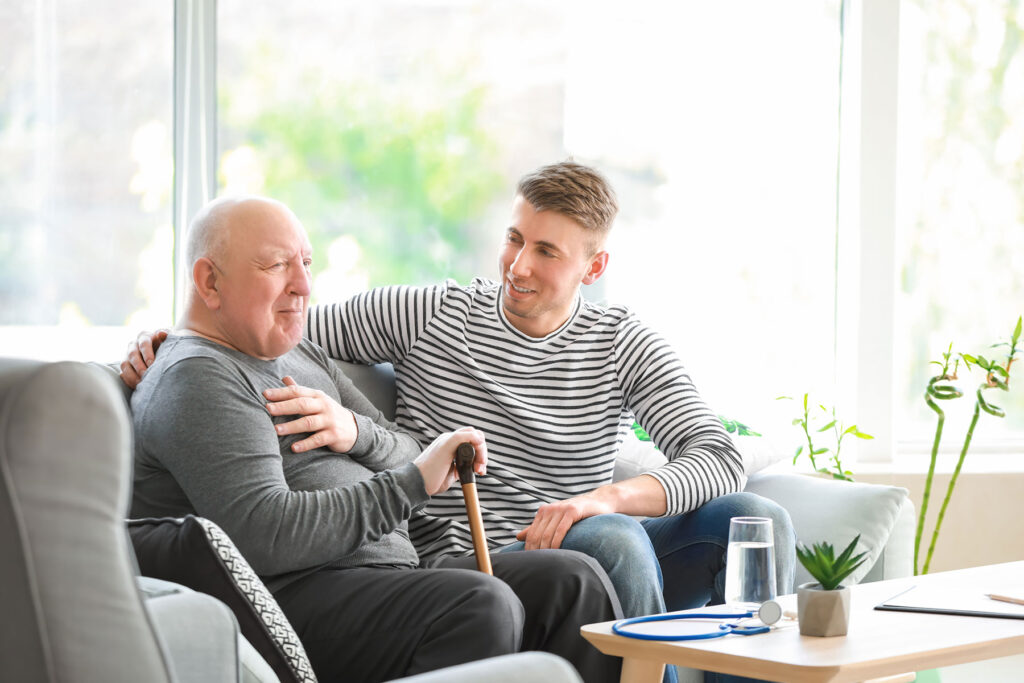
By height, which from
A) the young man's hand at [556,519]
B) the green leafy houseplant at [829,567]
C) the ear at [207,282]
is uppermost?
the ear at [207,282]

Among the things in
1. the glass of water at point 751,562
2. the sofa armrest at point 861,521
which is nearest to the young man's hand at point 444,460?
the glass of water at point 751,562

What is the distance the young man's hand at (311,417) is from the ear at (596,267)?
0.76 m

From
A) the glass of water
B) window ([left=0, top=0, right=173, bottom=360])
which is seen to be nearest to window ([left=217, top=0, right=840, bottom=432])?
window ([left=0, top=0, right=173, bottom=360])

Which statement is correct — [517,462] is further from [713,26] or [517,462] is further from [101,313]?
[713,26]

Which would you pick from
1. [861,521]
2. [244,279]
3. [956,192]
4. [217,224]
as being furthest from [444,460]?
[956,192]

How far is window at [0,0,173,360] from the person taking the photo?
11.0 feet

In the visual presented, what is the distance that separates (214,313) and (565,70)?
213 centimetres

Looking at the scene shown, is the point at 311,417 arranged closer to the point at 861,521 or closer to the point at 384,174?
the point at 861,521

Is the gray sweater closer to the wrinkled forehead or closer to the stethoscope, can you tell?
the wrinkled forehead

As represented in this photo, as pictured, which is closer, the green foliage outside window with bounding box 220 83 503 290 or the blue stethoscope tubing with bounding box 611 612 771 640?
the blue stethoscope tubing with bounding box 611 612 771 640

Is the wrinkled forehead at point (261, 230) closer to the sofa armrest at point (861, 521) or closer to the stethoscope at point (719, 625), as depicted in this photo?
the stethoscope at point (719, 625)

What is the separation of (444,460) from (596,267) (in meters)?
0.79

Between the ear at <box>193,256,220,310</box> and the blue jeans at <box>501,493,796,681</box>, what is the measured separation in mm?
741

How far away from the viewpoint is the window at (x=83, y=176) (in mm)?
3346
